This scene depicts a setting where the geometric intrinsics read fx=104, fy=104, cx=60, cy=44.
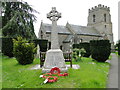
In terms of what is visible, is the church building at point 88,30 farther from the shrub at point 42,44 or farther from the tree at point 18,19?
the shrub at point 42,44

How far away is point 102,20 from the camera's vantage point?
1496 inches

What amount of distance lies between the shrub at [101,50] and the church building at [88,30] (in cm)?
1752

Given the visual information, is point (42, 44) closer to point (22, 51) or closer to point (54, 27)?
point (22, 51)

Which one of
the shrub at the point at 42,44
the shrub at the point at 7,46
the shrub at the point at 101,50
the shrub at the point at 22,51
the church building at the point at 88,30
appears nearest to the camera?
the shrub at the point at 22,51

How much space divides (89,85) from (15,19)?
14.0m

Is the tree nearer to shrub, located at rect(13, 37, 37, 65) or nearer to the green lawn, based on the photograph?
shrub, located at rect(13, 37, 37, 65)

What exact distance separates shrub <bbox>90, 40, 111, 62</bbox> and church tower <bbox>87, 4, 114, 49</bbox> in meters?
28.7

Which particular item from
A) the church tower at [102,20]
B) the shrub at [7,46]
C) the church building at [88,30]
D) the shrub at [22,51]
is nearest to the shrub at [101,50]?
the shrub at [22,51]

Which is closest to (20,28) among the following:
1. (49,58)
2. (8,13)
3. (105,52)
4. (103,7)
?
(8,13)

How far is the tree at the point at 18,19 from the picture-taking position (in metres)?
14.7

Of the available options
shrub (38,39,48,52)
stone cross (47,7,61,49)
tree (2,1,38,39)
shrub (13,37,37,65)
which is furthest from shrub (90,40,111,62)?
tree (2,1,38,39)

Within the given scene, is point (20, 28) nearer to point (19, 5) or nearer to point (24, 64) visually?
point (19, 5)

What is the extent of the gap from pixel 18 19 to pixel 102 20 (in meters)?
31.7

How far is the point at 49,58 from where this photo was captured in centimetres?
636
